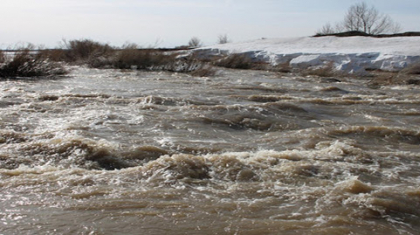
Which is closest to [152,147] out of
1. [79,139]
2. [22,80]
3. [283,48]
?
[79,139]

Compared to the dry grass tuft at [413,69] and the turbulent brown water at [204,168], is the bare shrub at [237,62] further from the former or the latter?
the turbulent brown water at [204,168]

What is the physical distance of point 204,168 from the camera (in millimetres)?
4711

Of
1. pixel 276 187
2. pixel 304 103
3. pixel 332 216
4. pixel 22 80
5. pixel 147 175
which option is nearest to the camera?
pixel 332 216

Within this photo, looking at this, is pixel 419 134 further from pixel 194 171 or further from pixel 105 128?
pixel 105 128

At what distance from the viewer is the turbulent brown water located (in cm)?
338

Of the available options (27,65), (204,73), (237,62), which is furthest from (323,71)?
(27,65)

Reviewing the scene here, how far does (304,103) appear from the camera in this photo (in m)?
9.73

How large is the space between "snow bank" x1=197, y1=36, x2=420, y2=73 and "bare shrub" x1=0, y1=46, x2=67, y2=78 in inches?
451

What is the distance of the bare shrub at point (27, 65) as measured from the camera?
14.3m

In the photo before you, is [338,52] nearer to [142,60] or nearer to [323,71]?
[323,71]

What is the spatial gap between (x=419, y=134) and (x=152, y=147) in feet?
13.9

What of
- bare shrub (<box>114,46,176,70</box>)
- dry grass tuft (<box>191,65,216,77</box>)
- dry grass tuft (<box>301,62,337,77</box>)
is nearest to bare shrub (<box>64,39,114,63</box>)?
bare shrub (<box>114,46,176,70</box>)

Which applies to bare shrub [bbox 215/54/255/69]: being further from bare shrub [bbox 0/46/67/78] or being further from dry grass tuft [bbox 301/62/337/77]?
bare shrub [bbox 0/46/67/78]

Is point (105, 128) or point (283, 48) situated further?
point (283, 48)
